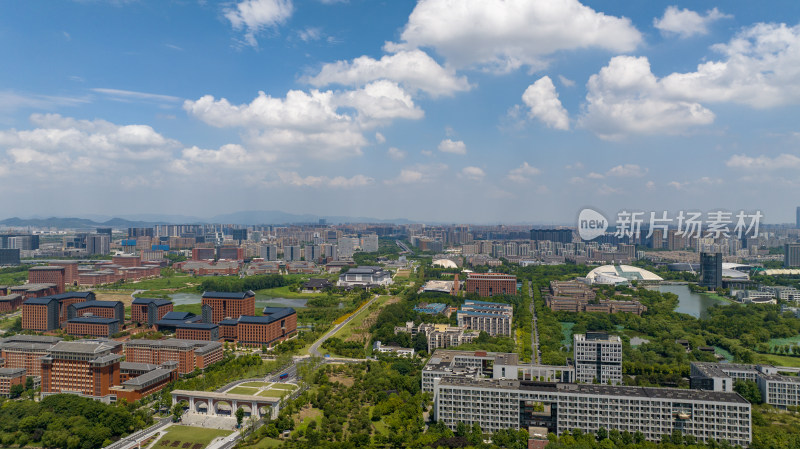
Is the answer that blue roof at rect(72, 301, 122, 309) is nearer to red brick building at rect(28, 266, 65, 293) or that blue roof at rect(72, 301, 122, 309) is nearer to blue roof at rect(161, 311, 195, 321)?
blue roof at rect(161, 311, 195, 321)

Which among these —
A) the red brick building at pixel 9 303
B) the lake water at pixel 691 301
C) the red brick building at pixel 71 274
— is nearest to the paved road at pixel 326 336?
the lake water at pixel 691 301

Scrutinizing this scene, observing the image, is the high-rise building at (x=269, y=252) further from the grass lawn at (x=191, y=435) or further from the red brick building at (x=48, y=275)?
the grass lawn at (x=191, y=435)

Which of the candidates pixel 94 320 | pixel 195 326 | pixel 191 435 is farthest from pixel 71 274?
pixel 191 435

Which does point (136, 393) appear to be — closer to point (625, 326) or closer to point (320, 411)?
point (320, 411)

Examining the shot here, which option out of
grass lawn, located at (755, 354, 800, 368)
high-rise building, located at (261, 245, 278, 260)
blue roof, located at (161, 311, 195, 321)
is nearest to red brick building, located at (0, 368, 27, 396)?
blue roof, located at (161, 311, 195, 321)

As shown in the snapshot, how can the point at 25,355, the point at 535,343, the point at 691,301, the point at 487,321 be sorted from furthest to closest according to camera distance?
the point at 691,301 → the point at 487,321 → the point at 535,343 → the point at 25,355

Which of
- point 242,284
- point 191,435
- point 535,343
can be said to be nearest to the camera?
point 191,435

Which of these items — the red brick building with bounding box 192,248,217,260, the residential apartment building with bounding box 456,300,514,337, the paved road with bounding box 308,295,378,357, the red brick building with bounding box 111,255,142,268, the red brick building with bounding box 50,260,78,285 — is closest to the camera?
the paved road with bounding box 308,295,378,357

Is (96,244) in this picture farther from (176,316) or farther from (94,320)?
(176,316)
